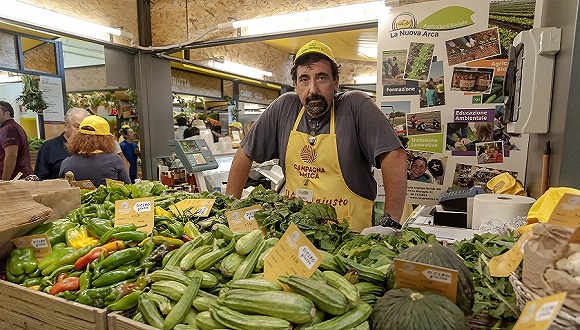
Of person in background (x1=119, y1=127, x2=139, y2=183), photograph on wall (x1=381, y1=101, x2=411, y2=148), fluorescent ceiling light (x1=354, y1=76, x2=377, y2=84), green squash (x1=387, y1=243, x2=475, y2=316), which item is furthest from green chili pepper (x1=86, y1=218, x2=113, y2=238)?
fluorescent ceiling light (x1=354, y1=76, x2=377, y2=84)

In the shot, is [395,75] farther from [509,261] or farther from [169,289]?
[169,289]

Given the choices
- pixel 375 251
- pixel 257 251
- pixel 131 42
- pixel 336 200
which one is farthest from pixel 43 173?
pixel 375 251

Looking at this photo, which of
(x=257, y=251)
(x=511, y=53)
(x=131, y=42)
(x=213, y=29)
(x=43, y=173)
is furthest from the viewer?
(x=131, y=42)

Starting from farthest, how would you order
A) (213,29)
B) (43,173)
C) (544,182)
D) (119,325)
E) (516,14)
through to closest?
(213,29), (43,173), (516,14), (544,182), (119,325)

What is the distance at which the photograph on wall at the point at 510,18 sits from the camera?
10.1ft

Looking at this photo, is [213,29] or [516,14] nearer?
[516,14]

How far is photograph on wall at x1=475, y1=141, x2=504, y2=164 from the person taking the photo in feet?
10.8

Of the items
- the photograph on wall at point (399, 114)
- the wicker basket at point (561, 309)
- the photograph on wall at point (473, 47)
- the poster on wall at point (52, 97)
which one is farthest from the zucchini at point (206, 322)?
the poster on wall at point (52, 97)

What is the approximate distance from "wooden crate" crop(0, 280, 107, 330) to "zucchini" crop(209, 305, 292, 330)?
475mm

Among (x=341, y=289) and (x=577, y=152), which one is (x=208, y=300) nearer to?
(x=341, y=289)

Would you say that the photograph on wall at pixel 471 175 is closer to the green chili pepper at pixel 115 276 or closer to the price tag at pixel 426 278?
the price tag at pixel 426 278

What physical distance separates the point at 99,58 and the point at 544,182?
8941mm

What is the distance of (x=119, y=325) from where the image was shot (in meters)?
1.14

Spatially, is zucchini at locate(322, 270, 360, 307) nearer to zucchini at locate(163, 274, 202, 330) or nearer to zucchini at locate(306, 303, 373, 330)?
zucchini at locate(306, 303, 373, 330)
